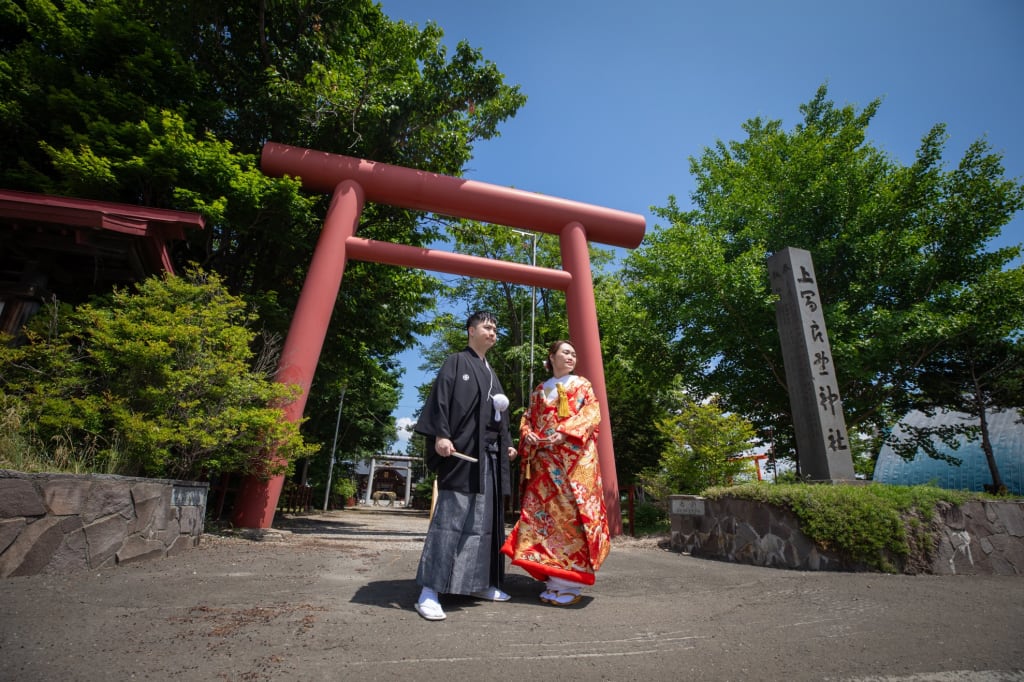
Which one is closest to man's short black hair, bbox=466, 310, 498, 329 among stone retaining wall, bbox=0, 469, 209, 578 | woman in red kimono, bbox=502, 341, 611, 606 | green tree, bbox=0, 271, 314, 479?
woman in red kimono, bbox=502, 341, 611, 606

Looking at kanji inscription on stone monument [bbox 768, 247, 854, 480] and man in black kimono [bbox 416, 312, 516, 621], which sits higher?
kanji inscription on stone monument [bbox 768, 247, 854, 480]

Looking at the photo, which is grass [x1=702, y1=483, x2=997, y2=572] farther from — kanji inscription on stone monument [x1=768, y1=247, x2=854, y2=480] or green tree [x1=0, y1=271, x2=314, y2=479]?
green tree [x1=0, y1=271, x2=314, y2=479]

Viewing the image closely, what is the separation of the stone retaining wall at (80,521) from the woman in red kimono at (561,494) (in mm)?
2914

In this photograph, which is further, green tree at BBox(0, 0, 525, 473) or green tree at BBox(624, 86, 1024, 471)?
green tree at BBox(624, 86, 1024, 471)

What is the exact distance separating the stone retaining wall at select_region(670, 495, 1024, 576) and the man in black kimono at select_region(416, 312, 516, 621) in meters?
3.63

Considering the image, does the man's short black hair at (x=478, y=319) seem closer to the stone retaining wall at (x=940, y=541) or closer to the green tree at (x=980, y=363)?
the stone retaining wall at (x=940, y=541)

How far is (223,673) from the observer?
1.78 metres

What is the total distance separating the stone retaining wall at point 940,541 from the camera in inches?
192

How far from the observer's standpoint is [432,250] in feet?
25.9

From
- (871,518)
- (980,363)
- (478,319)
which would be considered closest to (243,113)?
(478,319)

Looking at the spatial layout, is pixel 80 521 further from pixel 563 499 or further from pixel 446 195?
pixel 446 195

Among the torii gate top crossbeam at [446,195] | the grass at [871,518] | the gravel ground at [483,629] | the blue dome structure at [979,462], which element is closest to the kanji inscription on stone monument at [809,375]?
the grass at [871,518]

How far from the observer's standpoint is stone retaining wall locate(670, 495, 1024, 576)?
192 inches

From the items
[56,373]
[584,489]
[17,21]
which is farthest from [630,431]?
[17,21]
